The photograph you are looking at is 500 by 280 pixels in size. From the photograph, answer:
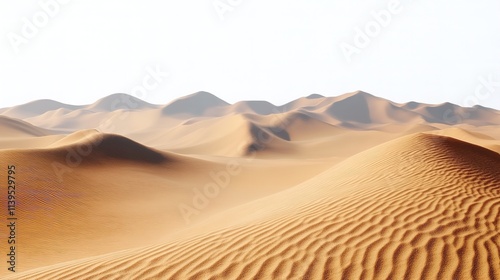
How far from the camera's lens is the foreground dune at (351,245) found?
3.70 metres

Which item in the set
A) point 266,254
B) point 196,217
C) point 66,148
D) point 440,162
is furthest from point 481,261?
point 66,148

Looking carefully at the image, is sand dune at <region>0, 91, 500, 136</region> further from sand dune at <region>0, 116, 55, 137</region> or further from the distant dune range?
the distant dune range

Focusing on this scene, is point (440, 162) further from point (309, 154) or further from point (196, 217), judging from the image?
point (309, 154)

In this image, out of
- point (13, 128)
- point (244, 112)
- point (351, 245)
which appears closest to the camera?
point (351, 245)

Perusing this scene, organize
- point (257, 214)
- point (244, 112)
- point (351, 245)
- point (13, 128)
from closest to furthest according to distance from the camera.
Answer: point (351, 245), point (257, 214), point (13, 128), point (244, 112)

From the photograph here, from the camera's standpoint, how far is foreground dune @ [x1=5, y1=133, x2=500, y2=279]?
3.70 m

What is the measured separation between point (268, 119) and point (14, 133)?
1518 inches

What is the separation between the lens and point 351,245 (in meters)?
4.19

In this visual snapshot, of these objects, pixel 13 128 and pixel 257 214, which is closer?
pixel 257 214

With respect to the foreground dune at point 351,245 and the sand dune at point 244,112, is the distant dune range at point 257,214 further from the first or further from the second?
the sand dune at point 244,112

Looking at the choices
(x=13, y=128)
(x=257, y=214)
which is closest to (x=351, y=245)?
(x=257, y=214)

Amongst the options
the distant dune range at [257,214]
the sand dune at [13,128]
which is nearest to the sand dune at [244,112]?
the sand dune at [13,128]

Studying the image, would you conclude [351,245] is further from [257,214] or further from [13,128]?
[13,128]

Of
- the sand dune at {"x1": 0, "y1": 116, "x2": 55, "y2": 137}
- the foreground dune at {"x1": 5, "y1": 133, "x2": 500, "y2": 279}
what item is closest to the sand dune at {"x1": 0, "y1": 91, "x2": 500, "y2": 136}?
the sand dune at {"x1": 0, "y1": 116, "x2": 55, "y2": 137}
